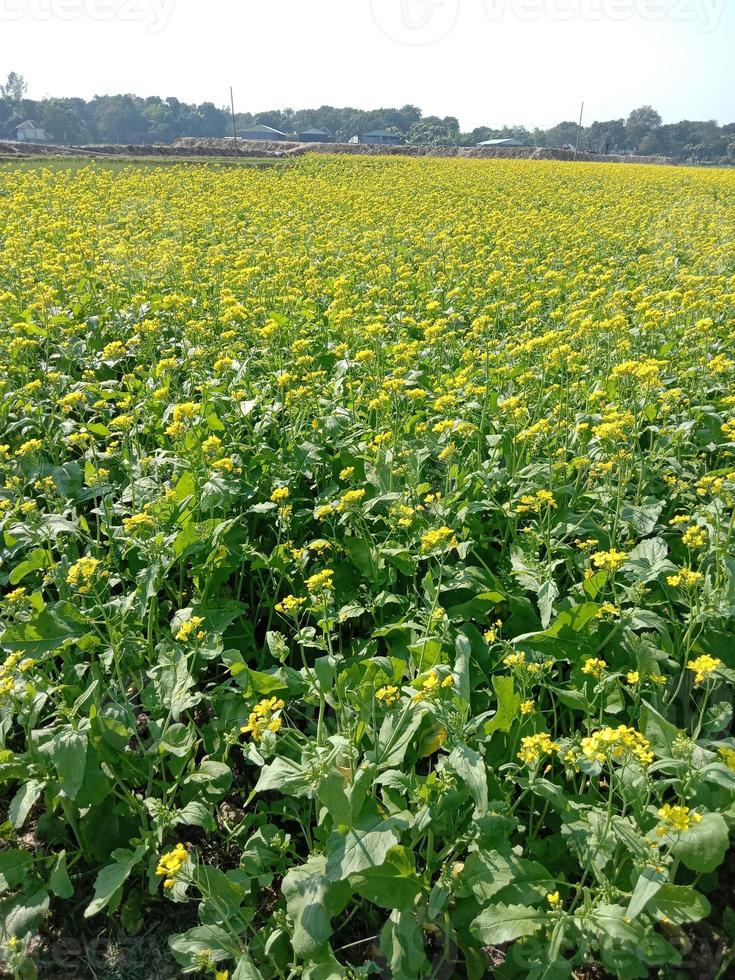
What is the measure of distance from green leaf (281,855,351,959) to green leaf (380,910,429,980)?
14cm

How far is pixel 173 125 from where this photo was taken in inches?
4663

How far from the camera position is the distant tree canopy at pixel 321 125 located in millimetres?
97956

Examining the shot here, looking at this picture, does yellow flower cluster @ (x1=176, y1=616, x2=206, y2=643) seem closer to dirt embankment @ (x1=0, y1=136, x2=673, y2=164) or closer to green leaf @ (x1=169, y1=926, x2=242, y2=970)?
green leaf @ (x1=169, y1=926, x2=242, y2=970)

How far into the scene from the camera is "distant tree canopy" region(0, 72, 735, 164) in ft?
321

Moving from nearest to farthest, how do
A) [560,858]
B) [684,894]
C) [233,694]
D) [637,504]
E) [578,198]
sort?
1. [684,894]
2. [560,858]
3. [233,694]
4. [637,504]
5. [578,198]

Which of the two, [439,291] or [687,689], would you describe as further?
[439,291]

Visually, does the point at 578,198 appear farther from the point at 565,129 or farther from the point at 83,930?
the point at 565,129

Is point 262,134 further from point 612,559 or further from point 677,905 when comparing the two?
point 677,905

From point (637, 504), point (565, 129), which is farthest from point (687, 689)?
point (565, 129)

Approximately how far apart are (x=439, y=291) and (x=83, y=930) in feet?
18.6

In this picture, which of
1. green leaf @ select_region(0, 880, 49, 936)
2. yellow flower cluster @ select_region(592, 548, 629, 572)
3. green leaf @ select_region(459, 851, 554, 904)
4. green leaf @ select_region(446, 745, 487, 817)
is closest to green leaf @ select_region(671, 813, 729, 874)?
green leaf @ select_region(459, 851, 554, 904)

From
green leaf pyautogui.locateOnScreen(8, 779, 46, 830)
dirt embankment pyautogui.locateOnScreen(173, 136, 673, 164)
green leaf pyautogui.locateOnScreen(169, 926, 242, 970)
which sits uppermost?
dirt embankment pyautogui.locateOnScreen(173, 136, 673, 164)

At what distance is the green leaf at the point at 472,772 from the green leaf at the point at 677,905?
48 cm

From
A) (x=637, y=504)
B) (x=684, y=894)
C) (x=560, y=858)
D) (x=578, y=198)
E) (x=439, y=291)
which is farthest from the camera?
(x=578, y=198)
